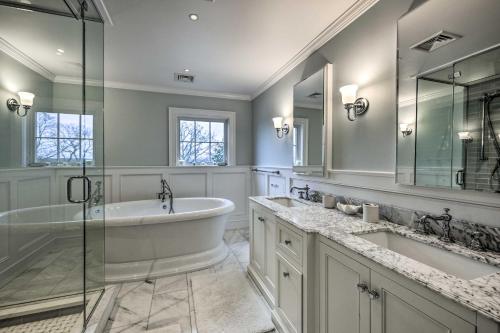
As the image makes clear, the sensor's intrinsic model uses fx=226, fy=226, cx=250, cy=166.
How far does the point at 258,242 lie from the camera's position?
224cm

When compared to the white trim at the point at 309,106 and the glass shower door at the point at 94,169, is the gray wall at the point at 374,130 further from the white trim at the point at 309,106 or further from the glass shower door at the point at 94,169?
the glass shower door at the point at 94,169

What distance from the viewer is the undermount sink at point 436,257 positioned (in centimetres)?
97

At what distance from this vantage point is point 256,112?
13.3 feet

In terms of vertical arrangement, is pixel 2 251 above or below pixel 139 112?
below

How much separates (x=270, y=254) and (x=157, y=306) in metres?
1.09

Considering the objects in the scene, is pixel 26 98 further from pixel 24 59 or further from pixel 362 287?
pixel 362 287

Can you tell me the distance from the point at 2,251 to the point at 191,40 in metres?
2.63

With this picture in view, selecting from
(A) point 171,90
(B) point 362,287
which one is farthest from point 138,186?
(B) point 362,287

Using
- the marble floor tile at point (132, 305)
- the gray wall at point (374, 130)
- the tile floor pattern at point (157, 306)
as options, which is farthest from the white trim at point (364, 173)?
the marble floor tile at point (132, 305)

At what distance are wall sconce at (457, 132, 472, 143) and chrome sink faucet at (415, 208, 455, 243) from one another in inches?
14.2

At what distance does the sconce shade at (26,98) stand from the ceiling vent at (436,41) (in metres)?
3.41

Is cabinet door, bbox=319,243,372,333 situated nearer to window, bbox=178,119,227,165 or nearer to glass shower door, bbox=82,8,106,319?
glass shower door, bbox=82,8,106,319

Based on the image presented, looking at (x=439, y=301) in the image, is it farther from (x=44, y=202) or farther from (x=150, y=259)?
(x=44, y=202)

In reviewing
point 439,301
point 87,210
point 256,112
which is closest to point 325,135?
point 439,301
